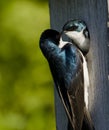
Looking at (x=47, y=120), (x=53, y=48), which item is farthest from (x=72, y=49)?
(x=47, y=120)

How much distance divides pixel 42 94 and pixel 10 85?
14cm

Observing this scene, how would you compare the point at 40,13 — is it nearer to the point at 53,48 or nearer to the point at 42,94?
the point at 42,94

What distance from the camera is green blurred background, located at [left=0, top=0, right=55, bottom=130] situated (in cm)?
489

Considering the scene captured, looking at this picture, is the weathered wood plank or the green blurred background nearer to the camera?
the weathered wood plank

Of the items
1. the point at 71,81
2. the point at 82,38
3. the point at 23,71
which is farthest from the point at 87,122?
the point at 23,71

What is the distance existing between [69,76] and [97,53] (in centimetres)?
13

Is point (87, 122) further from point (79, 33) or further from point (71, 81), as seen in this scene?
point (79, 33)

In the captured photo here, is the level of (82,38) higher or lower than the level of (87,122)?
higher

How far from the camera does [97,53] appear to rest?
13.0 feet

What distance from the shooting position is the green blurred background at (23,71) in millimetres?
4891

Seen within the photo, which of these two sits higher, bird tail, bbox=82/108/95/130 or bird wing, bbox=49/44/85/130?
bird wing, bbox=49/44/85/130

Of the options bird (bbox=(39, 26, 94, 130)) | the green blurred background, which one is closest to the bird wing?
bird (bbox=(39, 26, 94, 130))

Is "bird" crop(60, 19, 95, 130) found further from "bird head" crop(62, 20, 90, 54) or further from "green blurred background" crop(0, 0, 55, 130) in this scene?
"green blurred background" crop(0, 0, 55, 130)

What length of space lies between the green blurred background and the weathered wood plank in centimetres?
83
